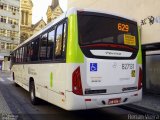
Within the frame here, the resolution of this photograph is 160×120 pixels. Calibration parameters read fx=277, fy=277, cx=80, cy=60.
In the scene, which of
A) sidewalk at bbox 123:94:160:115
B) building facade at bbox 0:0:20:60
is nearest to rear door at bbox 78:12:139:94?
sidewalk at bbox 123:94:160:115

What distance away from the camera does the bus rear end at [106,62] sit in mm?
6973

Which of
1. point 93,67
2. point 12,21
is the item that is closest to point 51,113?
point 93,67

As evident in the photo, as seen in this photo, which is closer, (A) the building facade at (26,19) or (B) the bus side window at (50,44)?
(B) the bus side window at (50,44)

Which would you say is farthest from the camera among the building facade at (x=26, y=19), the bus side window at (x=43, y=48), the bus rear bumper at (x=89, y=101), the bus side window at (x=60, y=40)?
the building facade at (x=26, y=19)

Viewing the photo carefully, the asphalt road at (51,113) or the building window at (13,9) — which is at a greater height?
the building window at (13,9)

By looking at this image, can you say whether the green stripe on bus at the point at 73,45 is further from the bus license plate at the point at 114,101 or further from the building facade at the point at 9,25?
the building facade at the point at 9,25

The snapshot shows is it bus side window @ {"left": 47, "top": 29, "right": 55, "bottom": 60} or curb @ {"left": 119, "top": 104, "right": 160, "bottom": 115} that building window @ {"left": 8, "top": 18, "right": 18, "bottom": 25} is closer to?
curb @ {"left": 119, "top": 104, "right": 160, "bottom": 115}

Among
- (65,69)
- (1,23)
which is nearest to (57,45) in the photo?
(65,69)

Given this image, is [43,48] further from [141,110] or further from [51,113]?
[141,110]

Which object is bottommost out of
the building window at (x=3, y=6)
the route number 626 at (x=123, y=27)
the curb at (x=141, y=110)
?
the curb at (x=141, y=110)

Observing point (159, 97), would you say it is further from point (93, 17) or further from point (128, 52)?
point (93, 17)

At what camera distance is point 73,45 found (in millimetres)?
6934

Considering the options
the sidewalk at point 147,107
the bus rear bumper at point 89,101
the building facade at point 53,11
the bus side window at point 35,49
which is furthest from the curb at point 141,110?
the building facade at point 53,11

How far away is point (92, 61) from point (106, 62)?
454 millimetres
